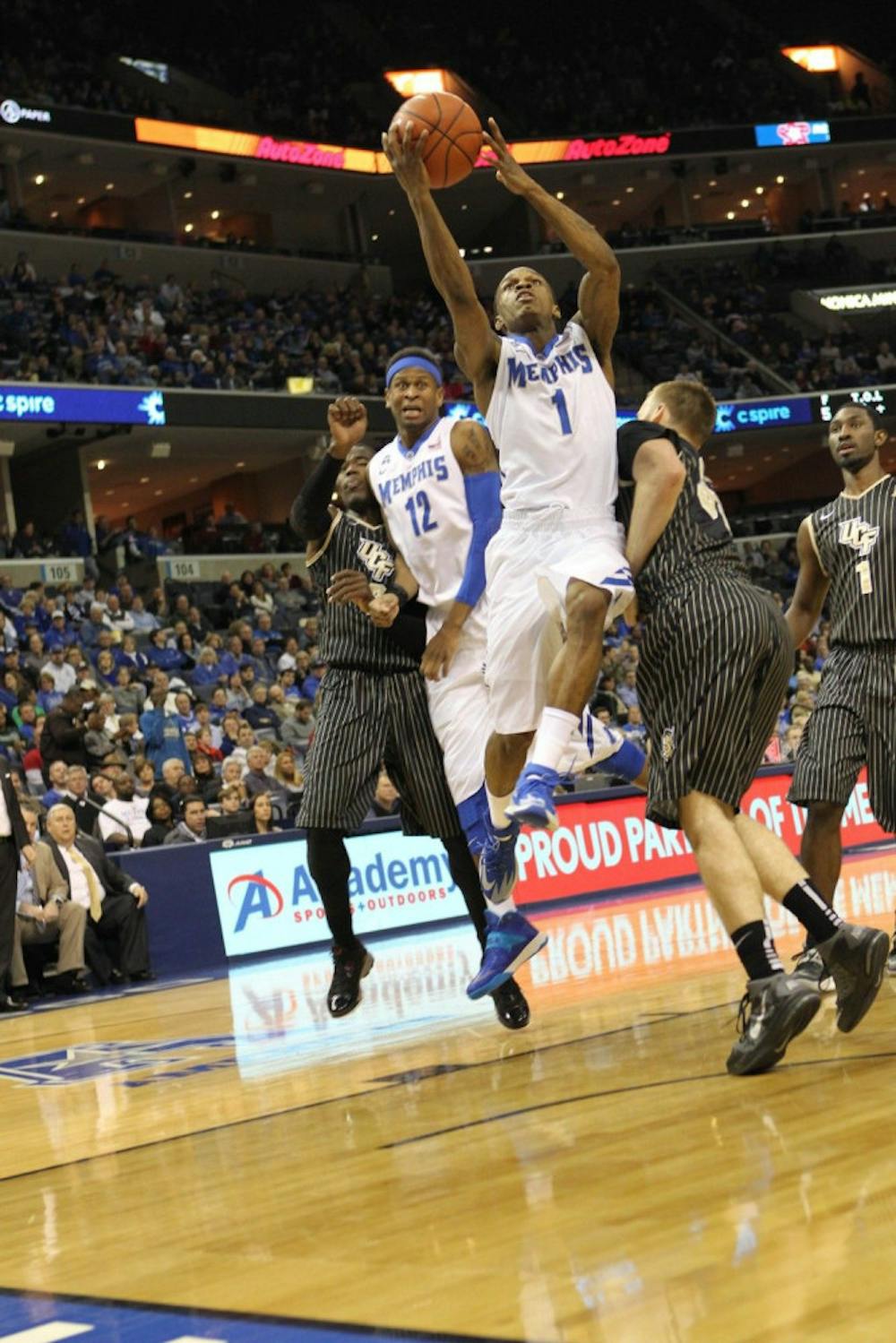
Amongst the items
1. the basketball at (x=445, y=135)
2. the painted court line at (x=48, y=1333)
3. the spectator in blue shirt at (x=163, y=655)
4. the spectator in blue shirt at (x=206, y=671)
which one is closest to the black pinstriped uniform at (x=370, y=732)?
the basketball at (x=445, y=135)

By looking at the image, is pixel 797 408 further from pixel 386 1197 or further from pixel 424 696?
pixel 386 1197

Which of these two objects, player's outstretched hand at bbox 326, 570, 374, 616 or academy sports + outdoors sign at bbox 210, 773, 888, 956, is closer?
player's outstretched hand at bbox 326, 570, 374, 616

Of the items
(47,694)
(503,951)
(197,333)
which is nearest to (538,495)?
(503,951)

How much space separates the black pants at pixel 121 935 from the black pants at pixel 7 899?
1.34 meters

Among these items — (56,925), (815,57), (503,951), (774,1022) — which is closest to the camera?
(774,1022)

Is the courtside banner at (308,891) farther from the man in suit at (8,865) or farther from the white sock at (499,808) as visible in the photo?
the white sock at (499,808)

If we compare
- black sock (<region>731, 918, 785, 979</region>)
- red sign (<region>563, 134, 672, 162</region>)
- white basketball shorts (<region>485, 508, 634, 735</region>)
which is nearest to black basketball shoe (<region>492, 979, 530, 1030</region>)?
white basketball shorts (<region>485, 508, 634, 735</region>)

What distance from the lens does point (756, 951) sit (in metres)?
4.65

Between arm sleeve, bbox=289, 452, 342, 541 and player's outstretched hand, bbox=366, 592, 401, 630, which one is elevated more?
arm sleeve, bbox=289, 452, 342, 541

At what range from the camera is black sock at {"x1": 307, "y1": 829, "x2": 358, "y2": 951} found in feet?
21.1

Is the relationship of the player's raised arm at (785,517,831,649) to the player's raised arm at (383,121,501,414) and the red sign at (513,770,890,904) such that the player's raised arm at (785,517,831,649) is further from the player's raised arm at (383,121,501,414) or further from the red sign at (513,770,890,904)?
the red sign at (513,770,890,904)

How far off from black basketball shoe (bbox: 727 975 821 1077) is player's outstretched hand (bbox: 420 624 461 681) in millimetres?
2132

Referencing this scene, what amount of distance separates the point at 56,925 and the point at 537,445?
7.14 metres

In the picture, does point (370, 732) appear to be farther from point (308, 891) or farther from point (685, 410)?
point (308, 891)
